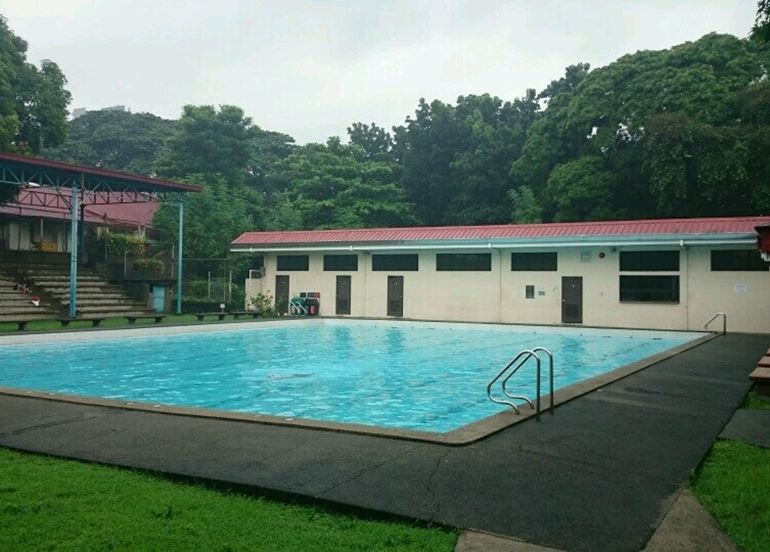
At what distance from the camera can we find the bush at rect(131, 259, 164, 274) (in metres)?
23.4

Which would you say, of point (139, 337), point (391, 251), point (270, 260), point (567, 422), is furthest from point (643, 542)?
point (270, 260)

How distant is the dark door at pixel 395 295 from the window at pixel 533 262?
4.55 meters

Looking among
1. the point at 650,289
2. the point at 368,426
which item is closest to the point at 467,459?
the point at 368,426

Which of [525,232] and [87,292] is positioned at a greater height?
[525,232]

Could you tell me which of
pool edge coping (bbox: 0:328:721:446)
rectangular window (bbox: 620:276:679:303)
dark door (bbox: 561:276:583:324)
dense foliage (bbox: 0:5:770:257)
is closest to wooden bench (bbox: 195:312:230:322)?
dense foliage (bbox: 0:5:770:257)

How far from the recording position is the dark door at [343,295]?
25.7m

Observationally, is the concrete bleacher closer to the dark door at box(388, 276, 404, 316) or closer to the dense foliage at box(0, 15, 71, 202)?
the dense foliage at box(0, 15, 71, 202)

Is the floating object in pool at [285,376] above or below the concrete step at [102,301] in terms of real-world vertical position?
below

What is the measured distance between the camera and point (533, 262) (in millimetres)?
22078

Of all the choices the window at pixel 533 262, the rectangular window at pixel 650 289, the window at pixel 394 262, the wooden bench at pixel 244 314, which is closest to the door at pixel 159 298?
the wooden bench at pixel 244 314

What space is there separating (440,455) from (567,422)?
186cm

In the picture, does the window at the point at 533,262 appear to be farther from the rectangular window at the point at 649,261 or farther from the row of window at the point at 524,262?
the rectangular window at the point at 649,261

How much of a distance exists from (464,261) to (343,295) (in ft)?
17.6

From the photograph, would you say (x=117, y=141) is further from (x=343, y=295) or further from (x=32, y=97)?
(x=343, y=295)
